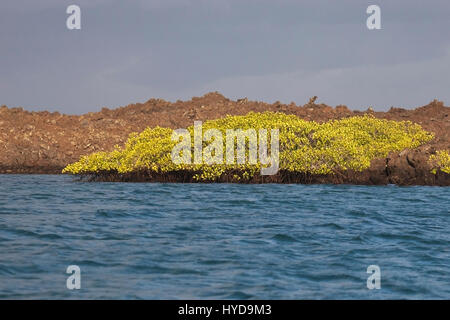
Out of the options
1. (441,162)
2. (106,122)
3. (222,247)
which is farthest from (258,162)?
(106,122)

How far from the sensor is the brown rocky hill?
7012 centimetres

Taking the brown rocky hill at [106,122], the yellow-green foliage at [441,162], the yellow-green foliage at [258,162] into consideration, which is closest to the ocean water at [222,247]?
the yellow-green foliage at [258,162]

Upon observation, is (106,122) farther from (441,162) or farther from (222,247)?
(222,247)

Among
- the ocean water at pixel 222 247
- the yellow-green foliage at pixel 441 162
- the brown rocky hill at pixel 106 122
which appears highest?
the brown rocky hill at pixel 106 122

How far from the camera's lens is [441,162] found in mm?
41000

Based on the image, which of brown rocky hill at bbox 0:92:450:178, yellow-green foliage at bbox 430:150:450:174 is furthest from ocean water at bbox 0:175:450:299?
brown rocky hill at bbox 0:92:450:178

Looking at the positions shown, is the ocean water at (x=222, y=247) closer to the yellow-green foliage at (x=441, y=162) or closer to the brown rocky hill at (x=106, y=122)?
the yellow-green foliage at (x=441, y=162)

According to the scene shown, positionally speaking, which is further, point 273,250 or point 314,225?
point 314,225

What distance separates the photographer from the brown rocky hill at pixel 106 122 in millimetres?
70125

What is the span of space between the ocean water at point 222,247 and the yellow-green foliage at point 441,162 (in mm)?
11095
